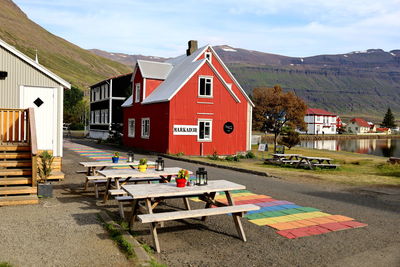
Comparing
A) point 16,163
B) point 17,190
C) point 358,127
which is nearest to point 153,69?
point 16,163

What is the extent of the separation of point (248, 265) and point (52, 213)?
16.2 feet

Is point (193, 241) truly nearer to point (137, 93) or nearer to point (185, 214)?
point (185, 214)

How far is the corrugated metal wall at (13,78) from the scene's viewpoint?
1396 cm

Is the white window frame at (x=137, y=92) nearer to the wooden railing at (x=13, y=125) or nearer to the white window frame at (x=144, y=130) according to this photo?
the white window frame at (x=144, y=130)

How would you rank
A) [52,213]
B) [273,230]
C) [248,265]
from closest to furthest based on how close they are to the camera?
[248,265] → [273,230] → [52,213]

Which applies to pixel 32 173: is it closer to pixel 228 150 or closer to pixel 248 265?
pixel 248 265

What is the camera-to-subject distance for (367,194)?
1213 cm

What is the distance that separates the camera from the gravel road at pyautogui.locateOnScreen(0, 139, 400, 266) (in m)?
5.66

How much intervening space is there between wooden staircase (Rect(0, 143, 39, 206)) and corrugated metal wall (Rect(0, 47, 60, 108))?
373cm

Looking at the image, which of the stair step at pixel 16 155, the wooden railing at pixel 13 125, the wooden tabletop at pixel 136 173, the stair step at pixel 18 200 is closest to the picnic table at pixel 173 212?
the wooden tabletop at pixel 136 173

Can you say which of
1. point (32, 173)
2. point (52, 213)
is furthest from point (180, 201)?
point (32, 173)

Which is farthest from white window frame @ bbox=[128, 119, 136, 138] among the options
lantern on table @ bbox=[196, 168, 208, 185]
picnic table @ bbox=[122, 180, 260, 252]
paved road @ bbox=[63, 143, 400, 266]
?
picnic table @ bbox=[122, 180, 260, 252]

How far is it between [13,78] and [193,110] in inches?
547

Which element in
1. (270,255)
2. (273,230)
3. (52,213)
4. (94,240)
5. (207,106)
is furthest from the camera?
(207,106)
